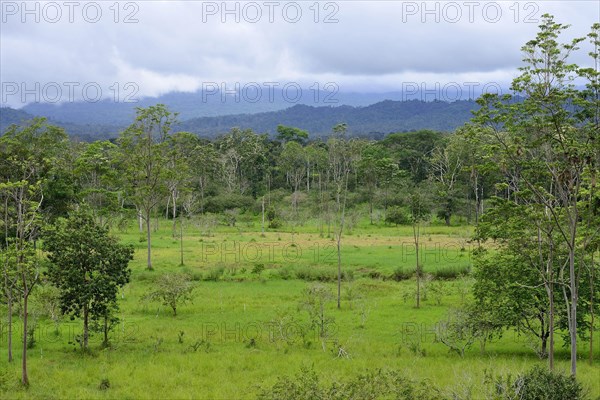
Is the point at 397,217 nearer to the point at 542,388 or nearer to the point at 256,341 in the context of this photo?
the point at 256,341

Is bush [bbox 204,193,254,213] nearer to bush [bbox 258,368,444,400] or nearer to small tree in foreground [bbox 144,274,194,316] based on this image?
small tree in foreground [bbox 144,274,194,316]

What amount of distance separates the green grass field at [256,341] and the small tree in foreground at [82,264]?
2.42 m

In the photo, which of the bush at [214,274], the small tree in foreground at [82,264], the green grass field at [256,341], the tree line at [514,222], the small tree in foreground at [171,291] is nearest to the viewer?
the tree line at [514,222]

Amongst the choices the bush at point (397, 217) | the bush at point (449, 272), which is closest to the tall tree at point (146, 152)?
the bush at point (449, 272)

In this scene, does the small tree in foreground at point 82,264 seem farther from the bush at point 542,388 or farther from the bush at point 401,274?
the bush at point 401,274

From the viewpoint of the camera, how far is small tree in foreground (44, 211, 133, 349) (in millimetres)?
22297

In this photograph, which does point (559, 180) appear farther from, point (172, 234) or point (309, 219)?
point (309, 219)

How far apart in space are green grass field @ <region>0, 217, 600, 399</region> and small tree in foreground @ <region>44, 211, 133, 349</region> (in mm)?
2416

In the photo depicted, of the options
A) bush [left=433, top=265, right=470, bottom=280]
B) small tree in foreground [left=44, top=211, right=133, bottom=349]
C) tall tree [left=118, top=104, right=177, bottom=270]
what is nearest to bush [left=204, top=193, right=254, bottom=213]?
tall tree [left=118, top=104, right=177, bottom=270]

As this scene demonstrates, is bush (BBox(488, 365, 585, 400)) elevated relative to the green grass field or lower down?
elevated

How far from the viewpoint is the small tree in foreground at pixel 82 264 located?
22.3 m

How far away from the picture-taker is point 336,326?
27.5 m

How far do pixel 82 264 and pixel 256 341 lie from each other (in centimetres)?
841

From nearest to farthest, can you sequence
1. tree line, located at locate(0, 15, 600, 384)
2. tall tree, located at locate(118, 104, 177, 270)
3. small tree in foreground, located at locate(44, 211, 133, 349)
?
1. tree line, located at locate(0, 15, 600, 384)
2. small tree in foreground, located at locate(44, 211, 133, 349)
3. tall tree, located at locate(118, 104, 177, 270)
